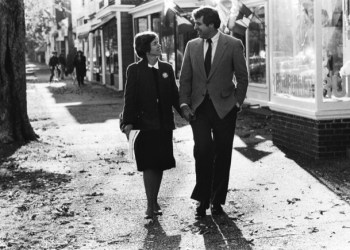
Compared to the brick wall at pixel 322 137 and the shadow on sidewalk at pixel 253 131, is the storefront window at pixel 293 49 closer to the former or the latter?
the brick wall at pixel 322 137

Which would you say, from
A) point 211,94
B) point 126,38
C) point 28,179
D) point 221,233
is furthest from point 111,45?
point 221,233

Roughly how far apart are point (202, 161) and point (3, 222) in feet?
6.86

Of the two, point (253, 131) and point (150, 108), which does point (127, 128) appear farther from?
point (253, 131)

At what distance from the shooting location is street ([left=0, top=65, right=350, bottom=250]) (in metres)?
5.97

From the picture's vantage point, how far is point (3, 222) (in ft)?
22.7

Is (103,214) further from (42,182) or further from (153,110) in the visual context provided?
(42,182)

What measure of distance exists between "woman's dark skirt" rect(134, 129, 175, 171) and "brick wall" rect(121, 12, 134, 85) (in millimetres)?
23013

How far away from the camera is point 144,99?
6609 millimetres

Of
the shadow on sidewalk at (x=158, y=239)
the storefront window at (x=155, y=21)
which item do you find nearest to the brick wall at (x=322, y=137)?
the shadow on sidewalk at (x=158, y=239)

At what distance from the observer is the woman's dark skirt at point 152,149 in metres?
6.66

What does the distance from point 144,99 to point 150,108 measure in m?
0.10

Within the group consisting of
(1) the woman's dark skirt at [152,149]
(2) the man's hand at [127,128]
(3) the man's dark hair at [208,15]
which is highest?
(3) the man's dark hair at [208,15]

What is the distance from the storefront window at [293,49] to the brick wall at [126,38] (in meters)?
18.9

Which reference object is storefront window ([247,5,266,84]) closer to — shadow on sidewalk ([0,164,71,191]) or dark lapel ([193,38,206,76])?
shadow on sidewalk ([0,164,71,191])
